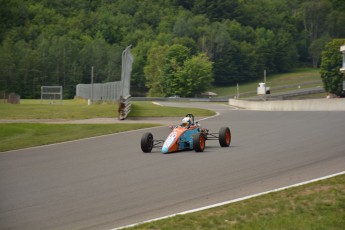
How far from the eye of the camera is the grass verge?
2347 cm

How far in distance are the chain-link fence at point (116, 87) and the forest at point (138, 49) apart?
3908 cm

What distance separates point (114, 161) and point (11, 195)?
15.3 ft

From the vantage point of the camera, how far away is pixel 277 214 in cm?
959

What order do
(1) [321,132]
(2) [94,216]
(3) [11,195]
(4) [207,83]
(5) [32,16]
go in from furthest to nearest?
(5) [32,16], (4) [207,83], (1) [321,132], (3) [11,195], (2) [94,216]

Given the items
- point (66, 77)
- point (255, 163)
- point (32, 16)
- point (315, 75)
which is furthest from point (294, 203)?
point (32, 16)

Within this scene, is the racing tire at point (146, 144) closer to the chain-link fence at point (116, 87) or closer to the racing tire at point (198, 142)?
the racing tire at point (198, 142)

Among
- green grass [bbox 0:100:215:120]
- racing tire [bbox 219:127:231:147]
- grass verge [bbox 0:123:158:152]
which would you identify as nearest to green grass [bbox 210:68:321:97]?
green grass [bbox 0:100:215:120]

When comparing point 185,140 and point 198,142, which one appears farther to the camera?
point 185,140

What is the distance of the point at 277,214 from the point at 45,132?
19.3m

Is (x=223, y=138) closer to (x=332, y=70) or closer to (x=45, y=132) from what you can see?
(x=45, y=132)

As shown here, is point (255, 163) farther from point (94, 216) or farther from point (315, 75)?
point (315, 75)

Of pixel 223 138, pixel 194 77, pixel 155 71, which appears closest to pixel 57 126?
pixel 223 138

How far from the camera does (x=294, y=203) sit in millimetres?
10164

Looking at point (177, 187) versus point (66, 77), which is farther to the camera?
point (66, 77)
